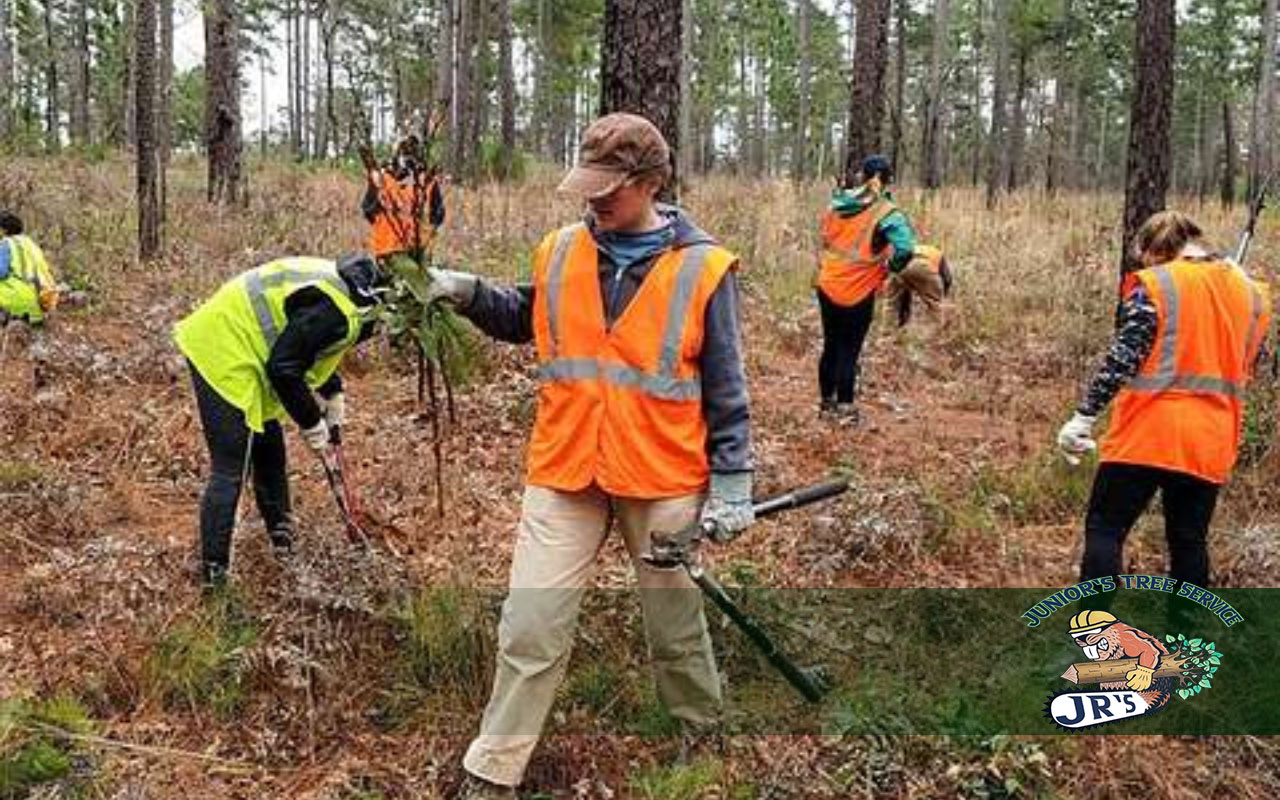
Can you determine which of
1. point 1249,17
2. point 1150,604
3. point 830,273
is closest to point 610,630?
point 1150,604

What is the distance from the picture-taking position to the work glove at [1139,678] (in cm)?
406

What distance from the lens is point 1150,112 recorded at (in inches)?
316

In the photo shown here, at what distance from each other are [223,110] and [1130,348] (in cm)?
1175

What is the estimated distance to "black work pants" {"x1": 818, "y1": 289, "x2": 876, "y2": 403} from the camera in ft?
25.2

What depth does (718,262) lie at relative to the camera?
3.23m

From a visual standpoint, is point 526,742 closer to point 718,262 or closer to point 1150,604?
point 718,262

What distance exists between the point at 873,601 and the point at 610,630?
116 centimetres

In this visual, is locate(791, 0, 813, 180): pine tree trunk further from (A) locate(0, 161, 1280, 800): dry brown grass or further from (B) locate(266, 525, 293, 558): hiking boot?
(B) locate(266, 525, 293, 558): hiking boot

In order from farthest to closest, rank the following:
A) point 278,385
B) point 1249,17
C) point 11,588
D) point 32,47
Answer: point 1249,17 < point 32,47 < point 11,588 < point 278,385

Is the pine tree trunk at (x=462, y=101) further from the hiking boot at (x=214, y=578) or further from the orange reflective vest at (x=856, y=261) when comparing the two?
the hiking boot at (x=214, y=578)

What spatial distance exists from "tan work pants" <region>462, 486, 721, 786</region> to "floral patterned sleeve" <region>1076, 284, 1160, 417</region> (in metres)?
1.74

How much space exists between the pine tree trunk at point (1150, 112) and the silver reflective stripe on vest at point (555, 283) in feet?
18.9

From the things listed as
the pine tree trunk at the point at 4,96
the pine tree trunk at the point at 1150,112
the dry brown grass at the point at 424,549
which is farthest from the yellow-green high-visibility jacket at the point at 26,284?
the pine tree trunk at the point at 4,96

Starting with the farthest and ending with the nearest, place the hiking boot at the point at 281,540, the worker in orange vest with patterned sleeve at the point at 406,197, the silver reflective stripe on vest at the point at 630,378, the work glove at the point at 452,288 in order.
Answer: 1. the hiking boot at the point at 281,540
2. the worker in orange vest with patterned sleeve at the point at 406,197
3. the work glove at the point at 452,288
4. the silver reflective stripe on vest at the point at 630,378
